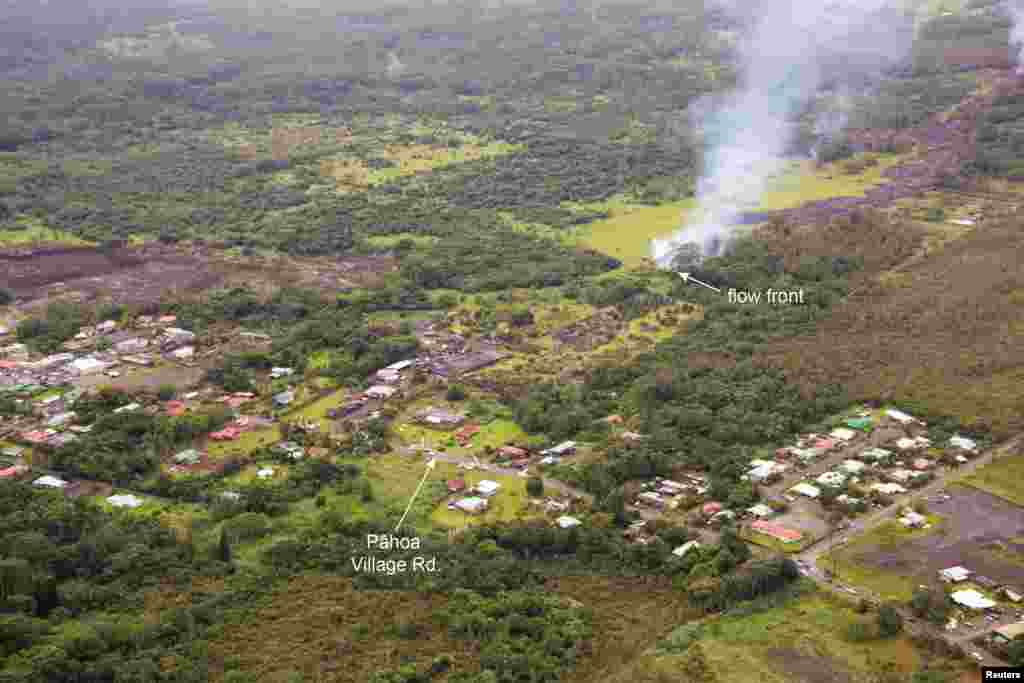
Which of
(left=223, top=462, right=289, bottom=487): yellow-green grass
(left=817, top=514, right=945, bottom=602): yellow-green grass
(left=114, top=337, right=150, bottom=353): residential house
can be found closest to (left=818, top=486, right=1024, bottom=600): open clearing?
(left=817, top=514, right=945, bottom=602): yellow-green grass

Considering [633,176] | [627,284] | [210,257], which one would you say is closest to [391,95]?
[633,176]

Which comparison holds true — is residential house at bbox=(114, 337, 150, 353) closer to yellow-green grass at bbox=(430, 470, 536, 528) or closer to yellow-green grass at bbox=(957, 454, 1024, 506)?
yellow-green grass at bbox=(430, 470, 536, 528)

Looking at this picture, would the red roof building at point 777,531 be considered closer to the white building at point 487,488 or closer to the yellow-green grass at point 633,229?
the white building at point 487,488

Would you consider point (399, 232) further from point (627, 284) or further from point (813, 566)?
point (813, 566)

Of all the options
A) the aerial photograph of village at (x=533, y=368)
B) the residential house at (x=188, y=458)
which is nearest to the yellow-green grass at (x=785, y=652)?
the aerial photograph of village at (x=533, y=368)

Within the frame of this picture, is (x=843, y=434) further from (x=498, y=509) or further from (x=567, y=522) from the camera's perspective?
(x=498, y=509)
